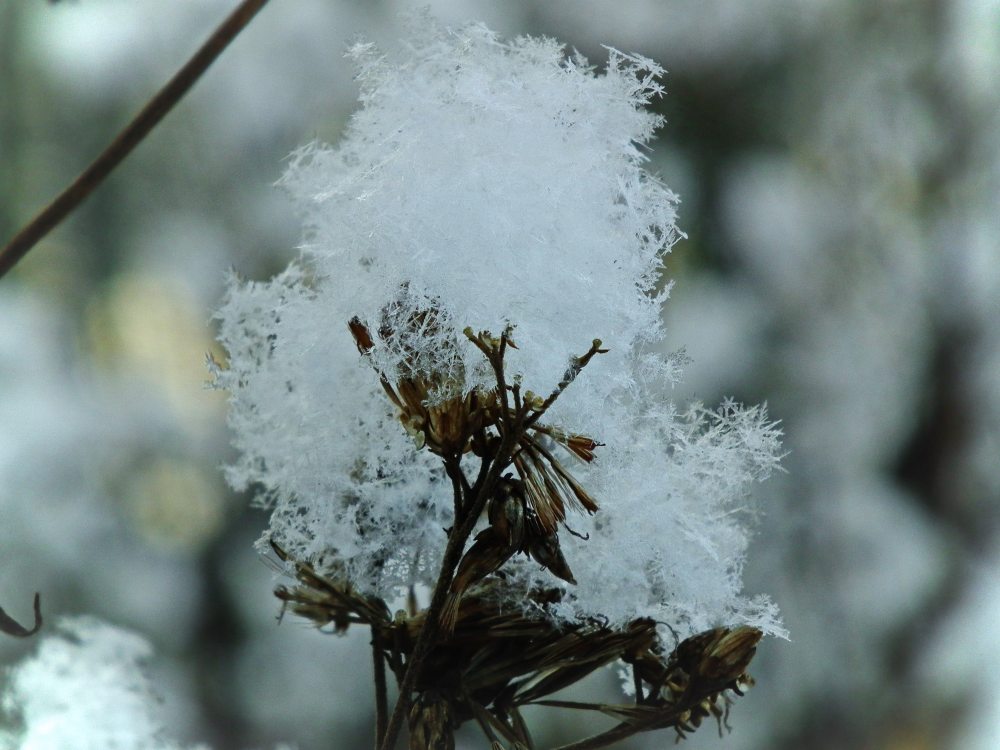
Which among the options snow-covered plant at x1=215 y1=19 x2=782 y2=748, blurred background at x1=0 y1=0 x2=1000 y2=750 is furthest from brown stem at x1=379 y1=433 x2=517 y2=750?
blurred background at x1=0 y1=0 x2=1000 y2=750

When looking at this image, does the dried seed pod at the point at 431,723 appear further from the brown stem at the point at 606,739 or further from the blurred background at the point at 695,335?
the blurred background at the point at 695,335

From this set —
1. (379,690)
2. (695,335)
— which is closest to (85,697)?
(379,690)

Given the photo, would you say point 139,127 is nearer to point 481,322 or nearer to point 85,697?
point 481,322

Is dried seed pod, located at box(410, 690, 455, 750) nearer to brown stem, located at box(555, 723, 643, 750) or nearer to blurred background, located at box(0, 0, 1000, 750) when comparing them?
brown stem, located at box(555, 723, 643, 750)

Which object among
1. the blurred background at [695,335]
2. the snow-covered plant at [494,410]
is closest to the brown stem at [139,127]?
the snow-covered plant at [494,410]

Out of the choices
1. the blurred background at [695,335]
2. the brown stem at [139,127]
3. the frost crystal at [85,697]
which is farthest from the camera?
the blurred background at [695,335]

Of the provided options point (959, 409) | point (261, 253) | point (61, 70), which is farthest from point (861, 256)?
point (61, 70)
